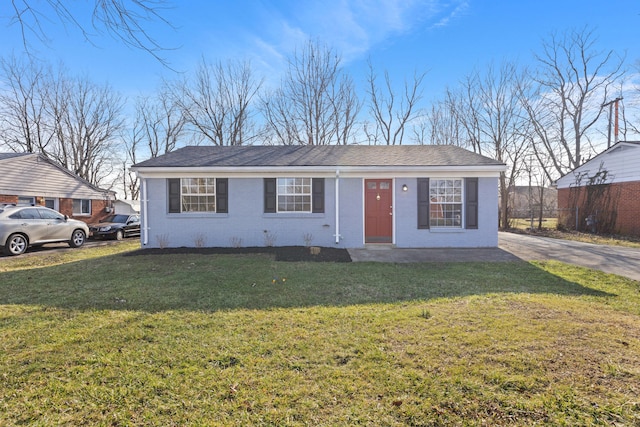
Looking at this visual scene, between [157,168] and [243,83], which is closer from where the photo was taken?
[157,168]

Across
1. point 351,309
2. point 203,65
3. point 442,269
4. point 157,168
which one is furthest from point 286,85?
point 351,309

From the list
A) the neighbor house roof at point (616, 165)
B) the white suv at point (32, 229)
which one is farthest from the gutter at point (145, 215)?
the neighbor house roof at point (616, 165)

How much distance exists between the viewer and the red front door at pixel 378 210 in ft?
→ 31.6

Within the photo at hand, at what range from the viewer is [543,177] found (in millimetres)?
20656

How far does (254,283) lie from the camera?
553 cm

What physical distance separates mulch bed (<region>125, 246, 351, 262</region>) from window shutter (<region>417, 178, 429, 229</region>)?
259 cm

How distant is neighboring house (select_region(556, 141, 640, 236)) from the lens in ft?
43.6

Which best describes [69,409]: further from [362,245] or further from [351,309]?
[362,245]

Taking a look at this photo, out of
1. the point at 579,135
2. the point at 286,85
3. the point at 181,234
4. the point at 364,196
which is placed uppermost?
the point at 286,85

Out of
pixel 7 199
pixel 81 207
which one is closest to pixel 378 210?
pixel 7 199

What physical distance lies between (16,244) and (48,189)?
7515mm

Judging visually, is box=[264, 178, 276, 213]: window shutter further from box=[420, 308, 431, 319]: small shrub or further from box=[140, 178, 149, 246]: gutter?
box=[420, 308, 431, 319]: small shrub

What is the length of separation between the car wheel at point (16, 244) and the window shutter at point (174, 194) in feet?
14.6

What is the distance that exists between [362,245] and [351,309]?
5.46 meters
